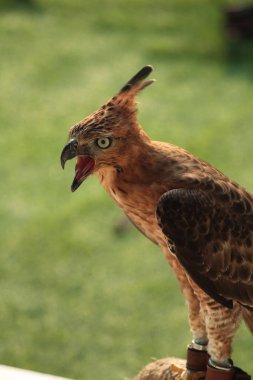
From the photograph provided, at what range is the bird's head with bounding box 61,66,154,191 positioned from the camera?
2695 mm

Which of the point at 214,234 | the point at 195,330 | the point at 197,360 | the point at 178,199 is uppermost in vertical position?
the point at 178,199

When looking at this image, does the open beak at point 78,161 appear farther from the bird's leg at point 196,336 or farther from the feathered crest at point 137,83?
the bird's leg at point 196,336

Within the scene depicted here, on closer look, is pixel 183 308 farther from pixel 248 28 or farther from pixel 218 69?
pixel 248 28

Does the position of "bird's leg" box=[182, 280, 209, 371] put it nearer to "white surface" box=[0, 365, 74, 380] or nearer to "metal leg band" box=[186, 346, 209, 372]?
"metal leg band" box=[186, 346, 209, 372]

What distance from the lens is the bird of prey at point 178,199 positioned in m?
Result: 2.73

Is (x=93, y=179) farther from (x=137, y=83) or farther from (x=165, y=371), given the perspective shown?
(x=137, y=83)

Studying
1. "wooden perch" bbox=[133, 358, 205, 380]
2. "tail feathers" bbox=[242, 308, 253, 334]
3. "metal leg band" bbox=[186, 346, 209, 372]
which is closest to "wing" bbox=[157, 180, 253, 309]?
"tail feathers" bbox=[242, 308, 253, 334]

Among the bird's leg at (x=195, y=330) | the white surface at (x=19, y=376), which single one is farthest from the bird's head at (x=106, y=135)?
the white surface at (x=19, y=376)

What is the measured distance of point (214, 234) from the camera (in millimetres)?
2818

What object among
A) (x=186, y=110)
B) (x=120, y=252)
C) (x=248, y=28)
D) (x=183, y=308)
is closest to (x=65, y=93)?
(x=186, y=110)

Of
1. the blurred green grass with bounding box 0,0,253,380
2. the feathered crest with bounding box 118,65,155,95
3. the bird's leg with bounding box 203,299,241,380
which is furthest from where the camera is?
the blurred green grass with bounding box 0,0,253,380

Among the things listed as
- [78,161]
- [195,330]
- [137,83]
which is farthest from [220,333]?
[137,83]

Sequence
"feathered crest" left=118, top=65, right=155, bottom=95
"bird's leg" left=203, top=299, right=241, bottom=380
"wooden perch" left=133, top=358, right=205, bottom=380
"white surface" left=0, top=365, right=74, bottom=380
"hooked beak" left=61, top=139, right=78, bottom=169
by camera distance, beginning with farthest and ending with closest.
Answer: "white surface" left=0, top=365, right=74, bottom=380, "wooden perch" left=133, top=358, right=205, bottom=380, "bird's leg" left=203, top=299, right=241, bottom=380, "feathered crest" left=118, top=65, right=155, bottom=95, "hooked beak" left=61, top=139, right=78, bottom=169

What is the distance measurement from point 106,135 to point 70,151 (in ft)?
0.40
